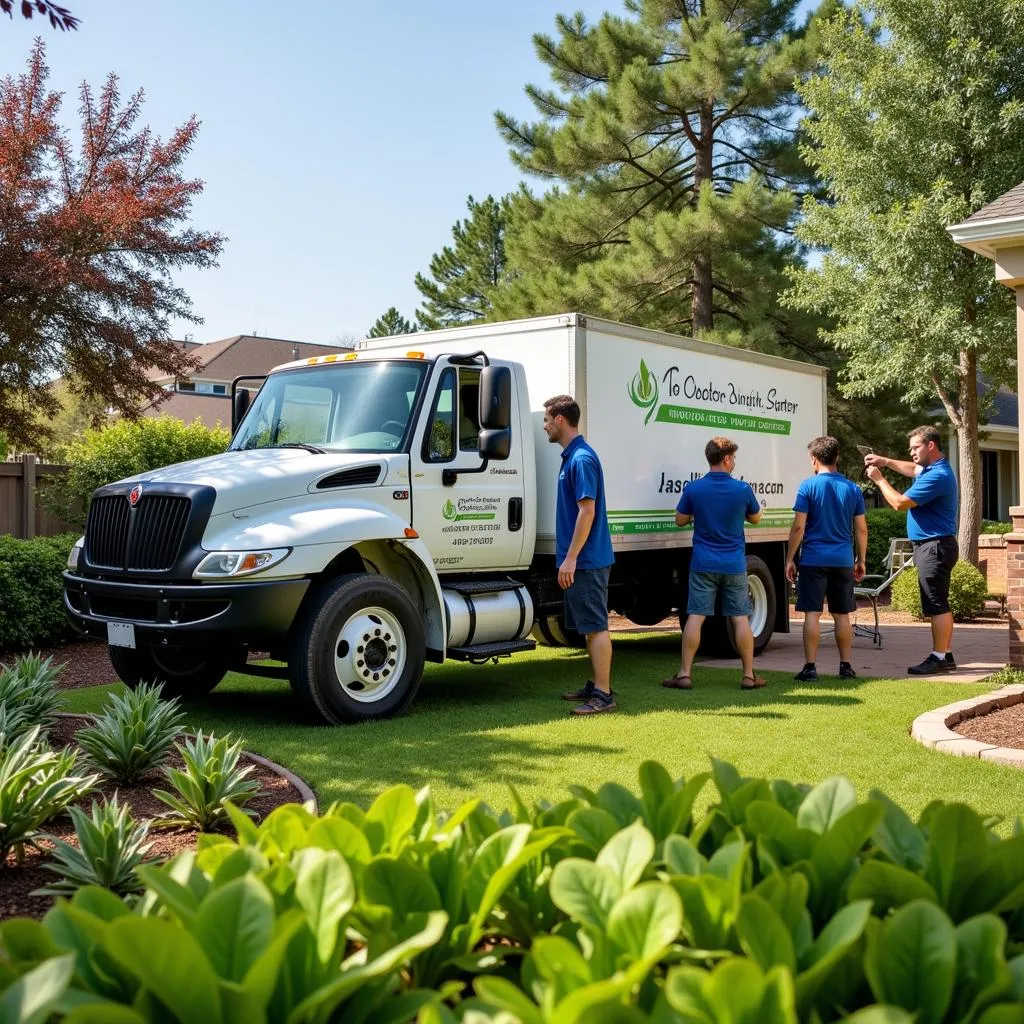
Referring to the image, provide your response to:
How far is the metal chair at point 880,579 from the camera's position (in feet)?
40.2

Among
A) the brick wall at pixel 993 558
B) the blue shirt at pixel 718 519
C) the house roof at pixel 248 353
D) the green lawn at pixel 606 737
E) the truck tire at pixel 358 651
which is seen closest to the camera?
the green lawn at pixel 606 737

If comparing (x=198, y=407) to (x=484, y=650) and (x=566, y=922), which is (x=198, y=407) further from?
(x=566, y=922)

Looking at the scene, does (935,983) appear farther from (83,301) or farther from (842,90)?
(842,90)

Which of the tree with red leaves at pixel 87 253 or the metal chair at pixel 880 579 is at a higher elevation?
the tree with red leaves at pixel 87 253

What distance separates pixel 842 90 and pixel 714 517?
10.7 metres

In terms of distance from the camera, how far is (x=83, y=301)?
13164mm

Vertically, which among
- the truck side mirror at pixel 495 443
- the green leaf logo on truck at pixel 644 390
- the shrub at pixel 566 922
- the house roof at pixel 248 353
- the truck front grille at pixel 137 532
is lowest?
the shrub at pixel 566 922

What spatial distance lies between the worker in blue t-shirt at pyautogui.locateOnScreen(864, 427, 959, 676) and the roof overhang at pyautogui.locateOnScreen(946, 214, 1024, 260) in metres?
1.67

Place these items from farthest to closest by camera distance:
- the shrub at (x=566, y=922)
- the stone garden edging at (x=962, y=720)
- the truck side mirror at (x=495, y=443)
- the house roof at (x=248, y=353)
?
the house roof at (x=248, y=353) < the truck side mirror at (x=495, y=443) < the stone garden edging at (x=962, y=720) < the shrub at (x=566, y=922)

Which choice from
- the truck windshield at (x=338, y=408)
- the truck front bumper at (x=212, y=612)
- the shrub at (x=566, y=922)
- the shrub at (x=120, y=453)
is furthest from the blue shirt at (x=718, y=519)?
the shrub at (x=120, y=453)

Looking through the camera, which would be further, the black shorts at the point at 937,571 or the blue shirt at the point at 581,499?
the black shorts at the point at 937,571

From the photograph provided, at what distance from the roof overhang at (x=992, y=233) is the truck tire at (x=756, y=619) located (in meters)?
3.71

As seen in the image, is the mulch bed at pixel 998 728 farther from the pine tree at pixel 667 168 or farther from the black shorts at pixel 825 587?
the pine tree at pixel 667 168

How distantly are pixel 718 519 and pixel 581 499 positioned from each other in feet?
5.59
